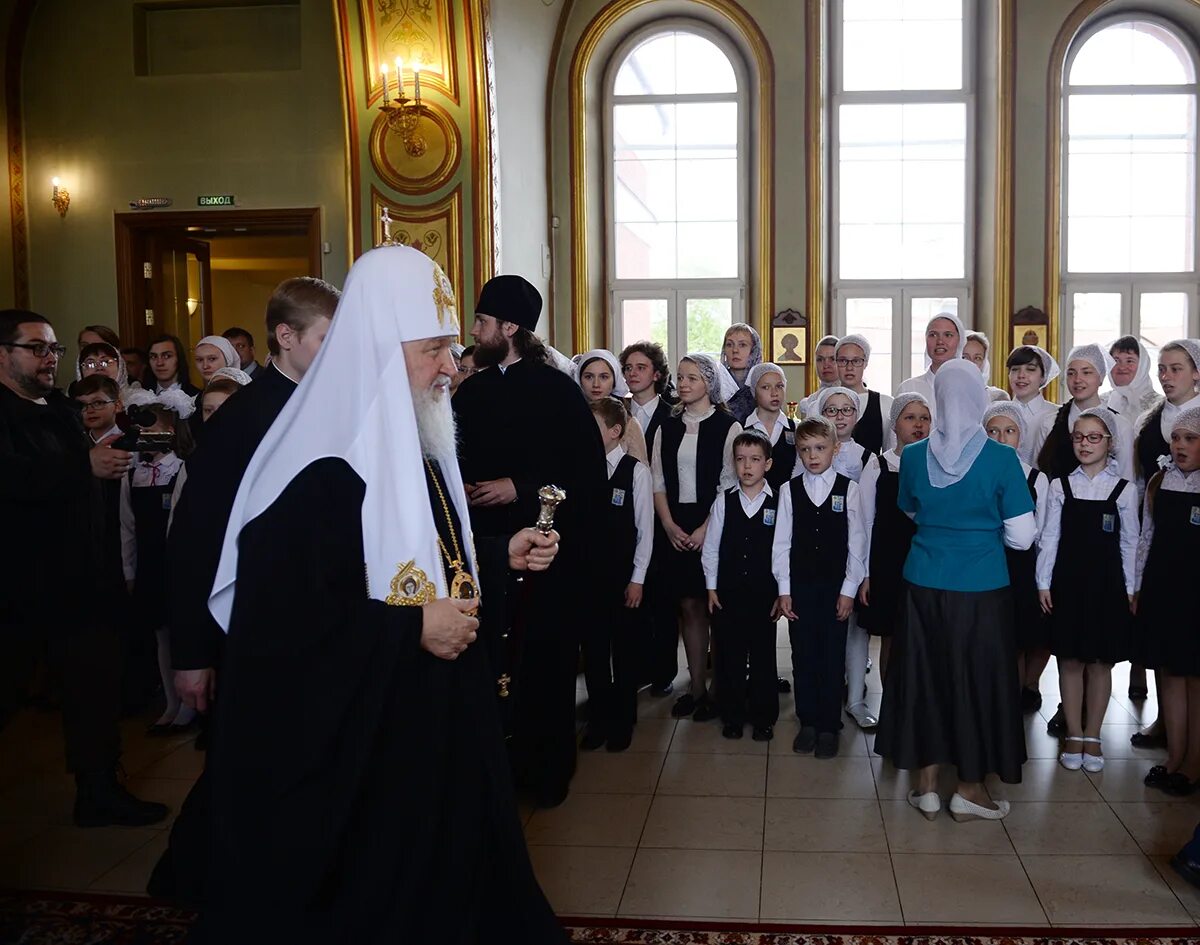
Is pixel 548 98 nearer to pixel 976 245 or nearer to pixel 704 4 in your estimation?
pixel 704 4

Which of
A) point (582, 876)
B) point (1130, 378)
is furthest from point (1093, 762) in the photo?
point (1130, 378)

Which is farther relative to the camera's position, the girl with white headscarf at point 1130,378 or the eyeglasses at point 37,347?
the girl with white headscarf at point 1130,378

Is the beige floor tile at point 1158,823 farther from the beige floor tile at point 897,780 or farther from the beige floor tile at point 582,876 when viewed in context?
the beige floor tile at point 582,876

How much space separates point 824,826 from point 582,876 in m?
0.95

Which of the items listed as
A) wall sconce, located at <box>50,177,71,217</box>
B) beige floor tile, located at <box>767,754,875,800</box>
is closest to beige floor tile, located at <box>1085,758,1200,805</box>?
beige floor tile, located at <box>767,754,875,800</box>

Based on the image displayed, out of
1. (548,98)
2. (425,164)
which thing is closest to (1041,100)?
(548,98)

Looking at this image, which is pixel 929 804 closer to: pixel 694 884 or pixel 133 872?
pixel 694 884

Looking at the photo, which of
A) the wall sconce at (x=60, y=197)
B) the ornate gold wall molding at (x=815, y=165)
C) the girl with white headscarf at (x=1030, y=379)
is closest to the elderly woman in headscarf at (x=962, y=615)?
the girl with white headscarf at (x=1030, y=379)

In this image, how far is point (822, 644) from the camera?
4.78m

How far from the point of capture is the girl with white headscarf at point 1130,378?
234 inches

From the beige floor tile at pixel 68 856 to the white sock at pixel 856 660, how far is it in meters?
3.09

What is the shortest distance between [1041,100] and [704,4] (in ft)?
11.0

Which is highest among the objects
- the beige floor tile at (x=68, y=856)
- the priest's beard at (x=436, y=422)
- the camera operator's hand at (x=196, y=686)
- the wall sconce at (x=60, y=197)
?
the wall sconce at (x=60, y=197)

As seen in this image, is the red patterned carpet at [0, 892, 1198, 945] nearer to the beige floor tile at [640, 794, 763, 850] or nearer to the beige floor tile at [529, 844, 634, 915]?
the beige floor tile at [529, 844, 634, 915]
